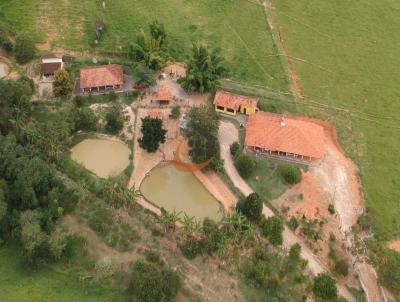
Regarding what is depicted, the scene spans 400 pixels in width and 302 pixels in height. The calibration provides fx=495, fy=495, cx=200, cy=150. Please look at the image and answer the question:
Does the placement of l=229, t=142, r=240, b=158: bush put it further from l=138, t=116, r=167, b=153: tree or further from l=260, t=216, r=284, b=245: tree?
l=260, t=216, r=284, b=245: tree

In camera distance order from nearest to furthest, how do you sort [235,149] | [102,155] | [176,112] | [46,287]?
[46,287], [235,149], [102,155], [176,112]

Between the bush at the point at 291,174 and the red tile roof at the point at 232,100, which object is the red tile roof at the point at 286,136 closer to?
the bush at the point at 291,174

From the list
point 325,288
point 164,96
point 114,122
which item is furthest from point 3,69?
point 325,288

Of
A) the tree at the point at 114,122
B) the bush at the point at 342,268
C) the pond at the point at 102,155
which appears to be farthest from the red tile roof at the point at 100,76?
the bush at the point at 342,268

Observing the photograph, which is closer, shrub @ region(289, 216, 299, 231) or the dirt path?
the dirt path

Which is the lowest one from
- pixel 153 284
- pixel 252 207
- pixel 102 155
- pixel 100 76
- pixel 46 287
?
pixel 46 287

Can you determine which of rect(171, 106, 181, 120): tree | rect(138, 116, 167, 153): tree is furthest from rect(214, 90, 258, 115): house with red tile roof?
rect(138, 116, 167, 153): tree

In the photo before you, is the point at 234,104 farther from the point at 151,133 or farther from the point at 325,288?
the point at 325,288
